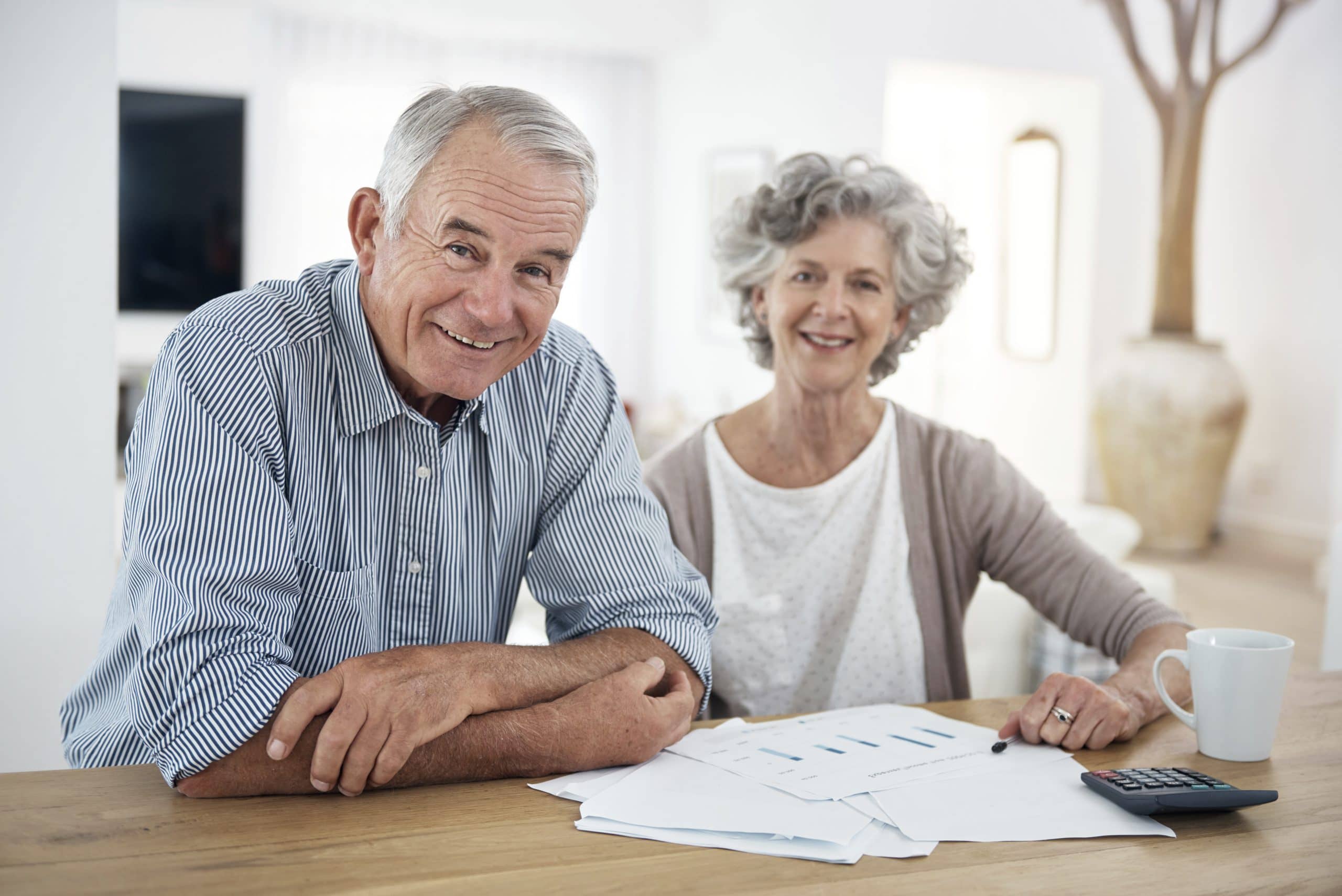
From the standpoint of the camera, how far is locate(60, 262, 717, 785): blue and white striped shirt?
1051 mm

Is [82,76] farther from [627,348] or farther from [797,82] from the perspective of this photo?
[627,348]

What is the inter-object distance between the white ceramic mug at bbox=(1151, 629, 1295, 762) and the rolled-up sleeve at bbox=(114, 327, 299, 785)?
35.6 inches

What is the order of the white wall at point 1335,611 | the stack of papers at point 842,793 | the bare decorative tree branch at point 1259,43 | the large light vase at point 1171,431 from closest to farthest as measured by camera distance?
the stack of papers at point 842,793 < the white wall at point 1335,611 < the bare decorative tree branch at point 1259,43 < the large light vase at point 1171,431

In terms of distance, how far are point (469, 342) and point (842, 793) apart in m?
0.57

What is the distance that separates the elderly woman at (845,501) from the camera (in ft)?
5.70

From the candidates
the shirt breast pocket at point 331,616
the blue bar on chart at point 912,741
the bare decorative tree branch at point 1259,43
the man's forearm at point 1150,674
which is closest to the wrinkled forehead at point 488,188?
the shirt breast pocket at point 331,616

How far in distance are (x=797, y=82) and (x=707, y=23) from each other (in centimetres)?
109

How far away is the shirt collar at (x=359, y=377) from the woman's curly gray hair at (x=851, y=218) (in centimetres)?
78

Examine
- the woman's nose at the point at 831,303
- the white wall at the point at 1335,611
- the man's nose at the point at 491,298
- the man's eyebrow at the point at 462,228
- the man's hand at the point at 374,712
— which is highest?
the man's eyebrow at the point at 462,228

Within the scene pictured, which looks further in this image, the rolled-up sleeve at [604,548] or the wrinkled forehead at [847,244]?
the wrinkled forehead at [847,244]

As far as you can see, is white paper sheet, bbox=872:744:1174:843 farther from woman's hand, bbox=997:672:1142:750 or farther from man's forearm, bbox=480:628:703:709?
man's forearm, bbox=480:628:703:709

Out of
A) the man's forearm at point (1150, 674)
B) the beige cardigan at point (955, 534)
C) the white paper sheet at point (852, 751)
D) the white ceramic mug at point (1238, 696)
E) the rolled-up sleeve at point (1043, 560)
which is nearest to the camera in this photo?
the white paper sheet at point (852, 751)

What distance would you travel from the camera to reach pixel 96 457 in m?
1.67

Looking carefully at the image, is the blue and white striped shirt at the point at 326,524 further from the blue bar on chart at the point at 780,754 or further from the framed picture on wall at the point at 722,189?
the framed picture on wall at the point at 722,189
